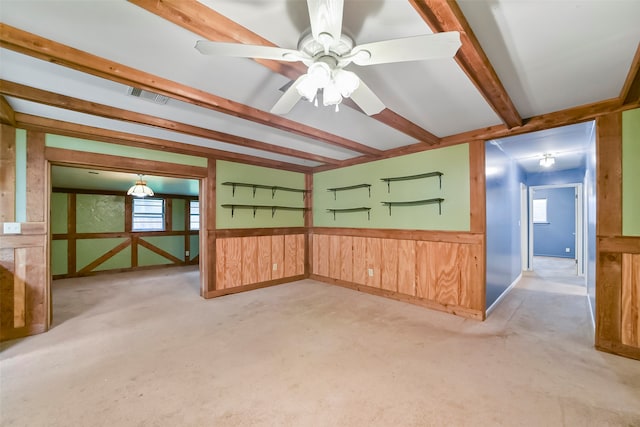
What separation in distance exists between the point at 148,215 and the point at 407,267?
6.75 metres

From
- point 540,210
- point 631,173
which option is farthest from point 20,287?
point 540,210

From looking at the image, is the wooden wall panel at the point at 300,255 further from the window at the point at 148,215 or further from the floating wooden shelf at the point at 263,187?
the window at the point at 148,215

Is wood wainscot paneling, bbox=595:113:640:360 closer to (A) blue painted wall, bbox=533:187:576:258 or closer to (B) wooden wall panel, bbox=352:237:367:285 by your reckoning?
(B) wooden wall panel, bbox=352:237:367:285

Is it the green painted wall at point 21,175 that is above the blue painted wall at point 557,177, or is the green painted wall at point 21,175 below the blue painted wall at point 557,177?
below

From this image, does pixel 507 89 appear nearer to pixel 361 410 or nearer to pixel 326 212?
pixel 361 410

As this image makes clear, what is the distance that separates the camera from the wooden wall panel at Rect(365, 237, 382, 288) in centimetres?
426

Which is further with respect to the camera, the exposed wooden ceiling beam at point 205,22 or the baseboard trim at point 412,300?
the baseboard trim at point 412,300

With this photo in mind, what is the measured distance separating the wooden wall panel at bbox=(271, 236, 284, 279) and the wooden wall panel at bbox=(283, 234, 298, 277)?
0.07 metres

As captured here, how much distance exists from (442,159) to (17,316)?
5.29 metres

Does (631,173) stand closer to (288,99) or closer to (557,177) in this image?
(288,99)

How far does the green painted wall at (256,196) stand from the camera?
14.2 ft

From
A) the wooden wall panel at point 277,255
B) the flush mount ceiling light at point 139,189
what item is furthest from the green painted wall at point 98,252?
the wooden wall panel at point 277,255

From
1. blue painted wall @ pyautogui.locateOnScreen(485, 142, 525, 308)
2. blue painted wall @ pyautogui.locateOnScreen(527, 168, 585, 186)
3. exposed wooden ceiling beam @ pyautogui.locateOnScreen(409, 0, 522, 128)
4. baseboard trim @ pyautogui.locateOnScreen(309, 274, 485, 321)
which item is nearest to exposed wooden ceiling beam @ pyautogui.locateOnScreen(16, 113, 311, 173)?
baseboard trim @ pyautogui.locateOnScreen(309, 274, 485, 321)

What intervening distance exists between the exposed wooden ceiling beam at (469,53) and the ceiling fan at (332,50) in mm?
243
